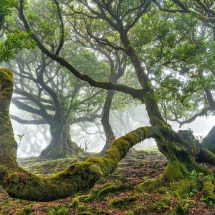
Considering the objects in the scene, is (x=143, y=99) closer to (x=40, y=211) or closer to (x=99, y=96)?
(x=40, y=211)

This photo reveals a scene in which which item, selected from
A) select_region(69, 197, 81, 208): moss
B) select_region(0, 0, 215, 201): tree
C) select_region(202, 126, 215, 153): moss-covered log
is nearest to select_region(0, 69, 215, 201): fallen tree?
select_region(0, 0, 215, 201): tree

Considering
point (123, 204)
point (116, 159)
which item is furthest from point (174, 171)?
point (116, 159)

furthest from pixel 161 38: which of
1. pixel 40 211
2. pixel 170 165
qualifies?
pixel 40 211

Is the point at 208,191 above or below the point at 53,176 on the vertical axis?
below

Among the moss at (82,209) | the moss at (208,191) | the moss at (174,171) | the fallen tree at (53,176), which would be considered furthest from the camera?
the moss at (174,171)

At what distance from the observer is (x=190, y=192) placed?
839cm

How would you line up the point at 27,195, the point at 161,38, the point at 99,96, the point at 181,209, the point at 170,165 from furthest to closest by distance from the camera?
the point at 99,96 < the point at 161,38 < the point at 170,165 < the point at 181,209 < the point at 27,195

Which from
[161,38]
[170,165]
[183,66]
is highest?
[161,38]

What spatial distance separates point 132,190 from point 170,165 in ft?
7.64

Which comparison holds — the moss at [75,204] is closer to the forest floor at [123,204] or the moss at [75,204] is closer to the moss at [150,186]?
the forest floor at [123,204]

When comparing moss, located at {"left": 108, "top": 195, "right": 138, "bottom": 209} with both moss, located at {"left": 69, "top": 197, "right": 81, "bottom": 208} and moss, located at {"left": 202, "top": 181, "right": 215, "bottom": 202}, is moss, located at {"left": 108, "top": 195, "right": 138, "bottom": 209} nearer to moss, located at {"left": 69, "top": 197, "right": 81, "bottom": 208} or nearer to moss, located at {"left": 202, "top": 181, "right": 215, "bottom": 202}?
moss, located at {"left": 69, "top": 197, "right": 81, "bottom": 208}

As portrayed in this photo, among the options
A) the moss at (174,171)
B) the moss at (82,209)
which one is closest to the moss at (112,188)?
the moss at (82,209)

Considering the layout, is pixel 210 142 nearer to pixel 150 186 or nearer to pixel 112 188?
pixel 150 186

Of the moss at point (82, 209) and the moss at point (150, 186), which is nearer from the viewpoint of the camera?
the moss at point (82, 209)
